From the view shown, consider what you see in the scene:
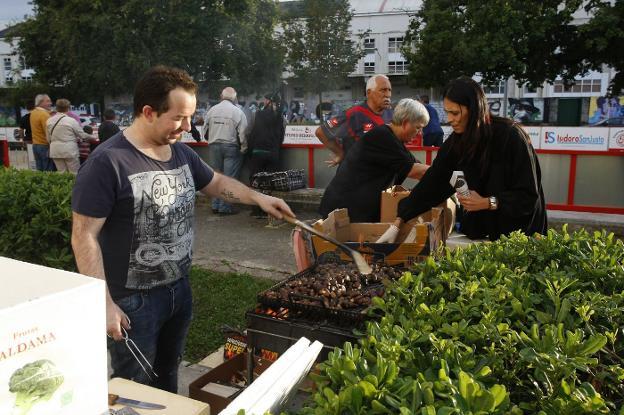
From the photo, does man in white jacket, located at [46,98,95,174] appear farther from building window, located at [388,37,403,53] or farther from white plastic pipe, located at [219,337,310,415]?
→ building window, located at [388,37,403,53]

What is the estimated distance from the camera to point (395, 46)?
184ft

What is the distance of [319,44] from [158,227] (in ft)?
136

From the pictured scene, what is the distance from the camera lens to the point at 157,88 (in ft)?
7.97

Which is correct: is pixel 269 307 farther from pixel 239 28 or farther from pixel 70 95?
pixel 70 95

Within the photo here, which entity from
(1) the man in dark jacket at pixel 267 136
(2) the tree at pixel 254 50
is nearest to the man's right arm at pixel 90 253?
(1) the man in dark jacket at pixel 267 136

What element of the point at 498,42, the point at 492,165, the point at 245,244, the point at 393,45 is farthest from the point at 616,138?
the point at 393,45

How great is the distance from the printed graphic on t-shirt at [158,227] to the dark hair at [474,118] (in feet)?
5.51

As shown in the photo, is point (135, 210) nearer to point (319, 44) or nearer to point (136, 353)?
point (136, 353)

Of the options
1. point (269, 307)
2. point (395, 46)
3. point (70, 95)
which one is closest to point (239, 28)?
point (70, 95)

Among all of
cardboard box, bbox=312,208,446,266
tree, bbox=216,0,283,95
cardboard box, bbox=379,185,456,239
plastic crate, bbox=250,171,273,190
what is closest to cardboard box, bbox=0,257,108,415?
cardboard box, bbox=312,208,446,266

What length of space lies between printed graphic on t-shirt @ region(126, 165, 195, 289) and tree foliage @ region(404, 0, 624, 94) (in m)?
25.9

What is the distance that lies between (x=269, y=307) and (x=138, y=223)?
75 centimetres

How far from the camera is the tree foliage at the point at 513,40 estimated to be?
2600cm

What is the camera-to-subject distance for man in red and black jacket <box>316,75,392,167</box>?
A: 505cm
